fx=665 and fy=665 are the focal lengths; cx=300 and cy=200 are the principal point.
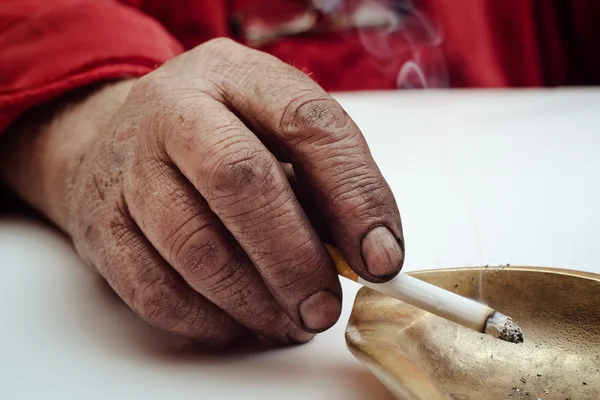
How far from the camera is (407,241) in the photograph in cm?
69

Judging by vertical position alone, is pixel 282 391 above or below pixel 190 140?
below

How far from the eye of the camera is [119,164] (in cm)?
53

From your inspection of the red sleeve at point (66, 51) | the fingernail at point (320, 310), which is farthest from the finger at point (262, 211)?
the red sleeve at point (66, 51)

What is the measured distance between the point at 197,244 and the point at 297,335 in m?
0.11

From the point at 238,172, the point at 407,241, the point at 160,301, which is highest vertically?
the point at 238,172

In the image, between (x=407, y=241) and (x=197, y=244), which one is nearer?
(x=197, y=244)

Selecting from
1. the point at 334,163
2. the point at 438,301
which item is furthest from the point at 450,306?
the point at 334,163

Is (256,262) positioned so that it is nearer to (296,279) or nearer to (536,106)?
(296,279)

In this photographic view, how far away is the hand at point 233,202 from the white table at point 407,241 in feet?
0.12

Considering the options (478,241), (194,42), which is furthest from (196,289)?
(194,42)

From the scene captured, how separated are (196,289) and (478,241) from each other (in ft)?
1.06

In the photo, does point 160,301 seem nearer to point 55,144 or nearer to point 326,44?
point 55,144

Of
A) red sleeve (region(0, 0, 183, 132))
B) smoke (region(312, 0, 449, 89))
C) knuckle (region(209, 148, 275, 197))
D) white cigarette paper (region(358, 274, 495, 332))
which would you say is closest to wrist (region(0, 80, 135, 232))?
red sleeve (region(0, 0, 183, 132))

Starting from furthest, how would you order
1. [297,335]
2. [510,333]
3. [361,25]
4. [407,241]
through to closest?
[361,25] < [407,241] < [297,335] < [510,333]
